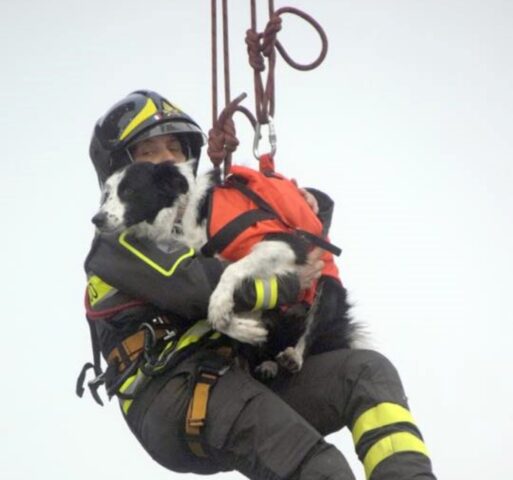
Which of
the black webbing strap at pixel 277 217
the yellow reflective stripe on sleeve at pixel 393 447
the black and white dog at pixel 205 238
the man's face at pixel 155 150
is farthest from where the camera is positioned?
the man's face at pixel 155 150

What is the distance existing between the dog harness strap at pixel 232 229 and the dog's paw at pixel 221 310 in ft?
1.20

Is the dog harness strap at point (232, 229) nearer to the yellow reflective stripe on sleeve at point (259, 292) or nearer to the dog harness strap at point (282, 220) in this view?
the dog harness strap at point (282, 220)

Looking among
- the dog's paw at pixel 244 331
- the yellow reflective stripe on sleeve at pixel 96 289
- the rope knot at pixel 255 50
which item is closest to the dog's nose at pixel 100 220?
the yellow reflective stripe on sleeve at pixel 96 289

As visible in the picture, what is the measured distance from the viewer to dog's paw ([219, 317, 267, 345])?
5.92m

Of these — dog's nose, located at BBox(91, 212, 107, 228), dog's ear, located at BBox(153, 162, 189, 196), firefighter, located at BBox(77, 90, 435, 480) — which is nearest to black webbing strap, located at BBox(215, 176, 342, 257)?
firefighter, located at BBox(77, 90, 435, 480)

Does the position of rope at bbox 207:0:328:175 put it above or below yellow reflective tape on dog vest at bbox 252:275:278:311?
above

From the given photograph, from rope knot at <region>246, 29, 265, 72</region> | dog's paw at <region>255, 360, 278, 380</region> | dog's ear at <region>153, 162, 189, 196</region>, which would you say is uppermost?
rope knot at <region>246, 29, 265, 72</region>

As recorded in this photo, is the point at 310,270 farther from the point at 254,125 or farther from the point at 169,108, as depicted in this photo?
the point at 169,108

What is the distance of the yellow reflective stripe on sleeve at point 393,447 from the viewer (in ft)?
18.4

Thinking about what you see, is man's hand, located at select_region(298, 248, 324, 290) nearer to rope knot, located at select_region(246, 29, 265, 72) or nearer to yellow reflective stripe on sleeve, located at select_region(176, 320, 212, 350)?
yellow reflective stripe on sleeve, located at select_region(176, 320, 212, 350)

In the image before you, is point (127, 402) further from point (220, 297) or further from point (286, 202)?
point (286, 202)

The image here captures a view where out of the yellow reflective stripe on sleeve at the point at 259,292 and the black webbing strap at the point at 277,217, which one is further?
the black webbing strap at the point at 277,217

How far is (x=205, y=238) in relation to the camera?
249 inches

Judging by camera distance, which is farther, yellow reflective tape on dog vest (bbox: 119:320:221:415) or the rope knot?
the rope knot
